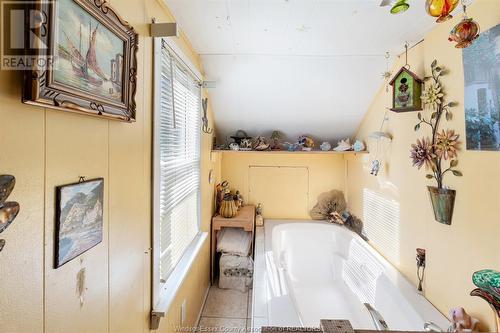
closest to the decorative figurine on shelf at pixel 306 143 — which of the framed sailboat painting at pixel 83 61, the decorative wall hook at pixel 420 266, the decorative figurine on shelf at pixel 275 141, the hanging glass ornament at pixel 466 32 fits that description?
the decorative figurine on shelf at pixel 275 141

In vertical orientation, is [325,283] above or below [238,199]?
below

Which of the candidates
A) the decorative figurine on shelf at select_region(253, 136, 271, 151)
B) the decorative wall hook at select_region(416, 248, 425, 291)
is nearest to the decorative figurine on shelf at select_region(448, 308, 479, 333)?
the decorative wall hook at select_region(416, 248, 425, 291)

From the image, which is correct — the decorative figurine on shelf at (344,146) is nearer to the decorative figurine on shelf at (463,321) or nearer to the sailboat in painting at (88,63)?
the decorative figurine on shelf at (463,321)

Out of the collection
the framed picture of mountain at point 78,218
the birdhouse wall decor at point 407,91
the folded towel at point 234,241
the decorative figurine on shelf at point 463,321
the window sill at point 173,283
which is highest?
the birdhouse wall decor at point 407,91

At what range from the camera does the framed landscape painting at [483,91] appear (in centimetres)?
105

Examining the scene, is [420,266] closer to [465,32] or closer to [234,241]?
[465,32]

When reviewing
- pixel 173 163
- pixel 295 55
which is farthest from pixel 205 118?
pixel 295 55

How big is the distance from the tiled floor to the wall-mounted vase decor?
1.86m

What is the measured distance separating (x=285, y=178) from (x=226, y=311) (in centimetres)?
157

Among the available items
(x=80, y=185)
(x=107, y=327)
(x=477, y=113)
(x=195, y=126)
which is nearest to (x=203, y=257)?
(x=195, y=126)

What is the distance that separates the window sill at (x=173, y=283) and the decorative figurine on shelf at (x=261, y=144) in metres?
1.07

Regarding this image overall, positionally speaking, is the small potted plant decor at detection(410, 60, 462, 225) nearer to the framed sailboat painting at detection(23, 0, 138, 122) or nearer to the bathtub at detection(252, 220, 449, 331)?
the bathtub at detection(252, 220, 449, 331)

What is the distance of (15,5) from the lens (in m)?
0.51

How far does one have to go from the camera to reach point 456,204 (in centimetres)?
131
